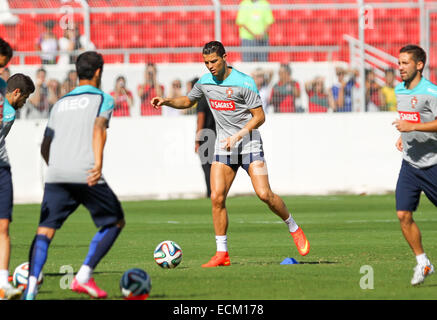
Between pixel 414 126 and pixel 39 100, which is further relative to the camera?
pixel 39 100

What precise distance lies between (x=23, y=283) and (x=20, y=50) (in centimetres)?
1583

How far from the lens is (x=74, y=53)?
2270 centimetres

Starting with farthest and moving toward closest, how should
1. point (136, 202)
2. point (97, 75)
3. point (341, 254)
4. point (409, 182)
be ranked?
1. point (136, 202)
2. point (341, 254)
3. point (409, 182)
4. point (97, 75)

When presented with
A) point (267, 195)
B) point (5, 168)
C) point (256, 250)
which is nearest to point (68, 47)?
point (256, 250)

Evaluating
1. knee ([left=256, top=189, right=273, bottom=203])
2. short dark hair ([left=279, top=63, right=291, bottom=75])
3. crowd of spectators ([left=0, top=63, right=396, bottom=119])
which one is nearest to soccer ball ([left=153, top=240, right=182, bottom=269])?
knee ([left=256, top=189, right=273, bottom=203])

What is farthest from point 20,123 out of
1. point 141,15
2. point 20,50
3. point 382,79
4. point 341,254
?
point 341,254

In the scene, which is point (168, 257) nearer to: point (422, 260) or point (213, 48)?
point (213, 48)

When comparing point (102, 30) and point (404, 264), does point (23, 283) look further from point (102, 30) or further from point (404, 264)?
point (102, 30)

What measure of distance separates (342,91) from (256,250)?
1098 cm

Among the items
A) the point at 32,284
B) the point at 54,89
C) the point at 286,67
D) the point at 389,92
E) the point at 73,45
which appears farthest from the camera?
the point at 73,45

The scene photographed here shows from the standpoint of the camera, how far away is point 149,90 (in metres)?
22.6

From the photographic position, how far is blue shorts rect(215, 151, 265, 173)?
11125 millimetres

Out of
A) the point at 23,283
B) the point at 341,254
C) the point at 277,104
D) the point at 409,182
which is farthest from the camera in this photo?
the point at 277,104

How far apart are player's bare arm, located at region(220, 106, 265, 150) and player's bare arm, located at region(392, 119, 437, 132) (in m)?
2.31
